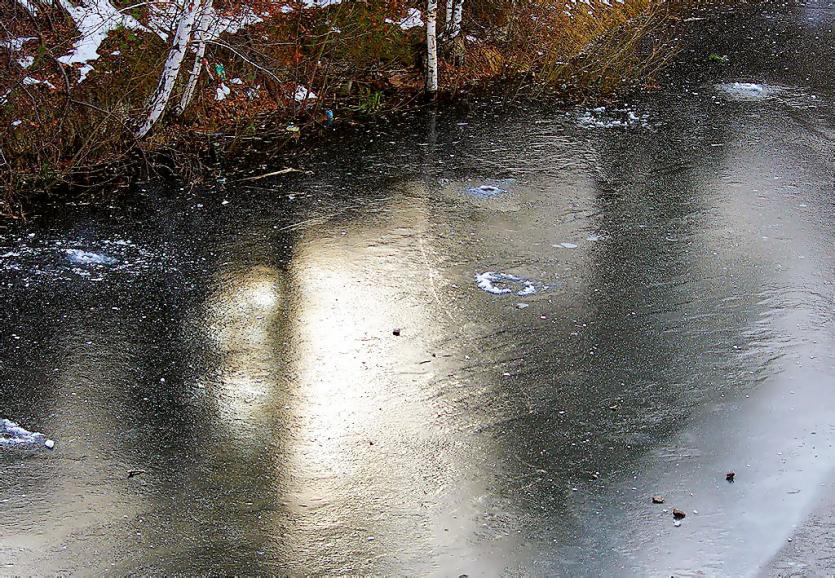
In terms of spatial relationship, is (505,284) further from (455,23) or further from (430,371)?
(455,23)

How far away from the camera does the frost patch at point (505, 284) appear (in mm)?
8766

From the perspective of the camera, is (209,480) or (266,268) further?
(266,268)

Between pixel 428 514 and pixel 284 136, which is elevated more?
pixel 284 136

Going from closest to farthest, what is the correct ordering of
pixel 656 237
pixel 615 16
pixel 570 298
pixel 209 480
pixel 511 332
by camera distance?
pixel 209 480 < pixel 511 332 < pixel 570 298 < pixel 656 237 < pixel 615 16

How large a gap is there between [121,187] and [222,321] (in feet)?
12.2

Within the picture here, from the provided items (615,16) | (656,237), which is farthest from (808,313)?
(615,16)

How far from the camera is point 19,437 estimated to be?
6.57m

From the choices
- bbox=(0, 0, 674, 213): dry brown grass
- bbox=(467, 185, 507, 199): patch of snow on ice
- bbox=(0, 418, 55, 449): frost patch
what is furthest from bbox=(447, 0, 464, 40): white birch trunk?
bbox=(0, 418, 55, 449): frost patch

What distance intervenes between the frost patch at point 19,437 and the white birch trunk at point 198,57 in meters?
6.68

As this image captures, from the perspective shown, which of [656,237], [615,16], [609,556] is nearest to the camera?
[609,556]

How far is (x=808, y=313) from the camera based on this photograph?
8414mm

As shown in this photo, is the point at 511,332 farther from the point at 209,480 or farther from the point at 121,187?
the point at 121,187

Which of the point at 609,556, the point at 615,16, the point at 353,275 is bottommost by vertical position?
the point at 609,556

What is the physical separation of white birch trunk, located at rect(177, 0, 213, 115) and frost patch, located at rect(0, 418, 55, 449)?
668cm
